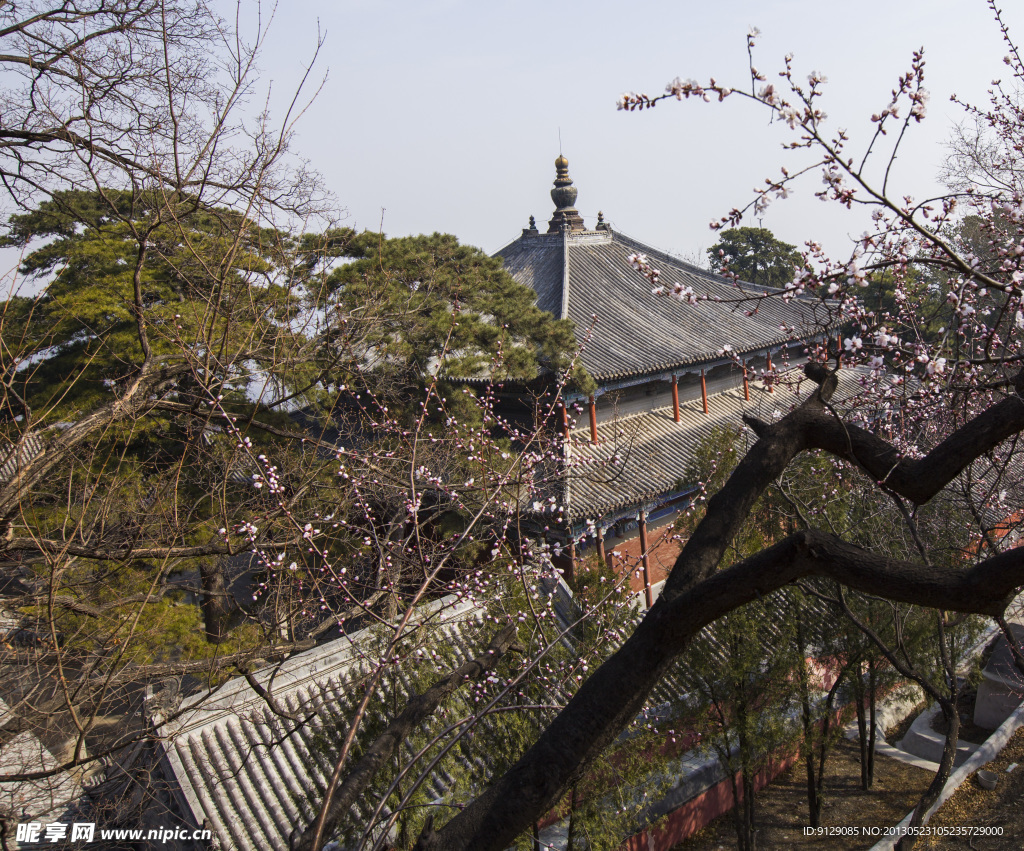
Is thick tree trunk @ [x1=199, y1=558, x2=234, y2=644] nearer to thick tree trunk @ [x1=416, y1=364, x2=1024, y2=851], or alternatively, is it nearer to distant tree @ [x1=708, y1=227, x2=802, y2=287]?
thick tree trunk @ [x1=416, y1=364, x2=1024, y2=851]

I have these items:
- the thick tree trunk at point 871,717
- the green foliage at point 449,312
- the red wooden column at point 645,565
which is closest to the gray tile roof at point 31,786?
the green foliage at point 449,312

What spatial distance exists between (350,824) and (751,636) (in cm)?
447

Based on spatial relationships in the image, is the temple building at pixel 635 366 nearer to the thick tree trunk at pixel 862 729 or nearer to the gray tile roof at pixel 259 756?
the thick tree trunk at pixel 862 729

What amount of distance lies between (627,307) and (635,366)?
101 inches

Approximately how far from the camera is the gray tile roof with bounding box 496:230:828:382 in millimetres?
15234

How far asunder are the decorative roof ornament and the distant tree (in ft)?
50.0

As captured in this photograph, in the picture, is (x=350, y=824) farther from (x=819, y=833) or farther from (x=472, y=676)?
(x=819, y=833)

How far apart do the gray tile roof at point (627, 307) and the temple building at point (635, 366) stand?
3 cm

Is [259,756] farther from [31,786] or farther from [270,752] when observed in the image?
[31,786]

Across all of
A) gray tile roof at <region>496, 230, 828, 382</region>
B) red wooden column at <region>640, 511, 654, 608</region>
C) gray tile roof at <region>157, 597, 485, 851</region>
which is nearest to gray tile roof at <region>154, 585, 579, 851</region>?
gray tile roof at <region>157, 597, 485, 851</region>

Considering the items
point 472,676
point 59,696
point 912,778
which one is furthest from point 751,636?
point 59,696

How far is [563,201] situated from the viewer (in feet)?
62.9

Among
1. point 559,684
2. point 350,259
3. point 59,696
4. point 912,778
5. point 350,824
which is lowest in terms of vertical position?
point 912,778

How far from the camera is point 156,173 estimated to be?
15.0 feet
